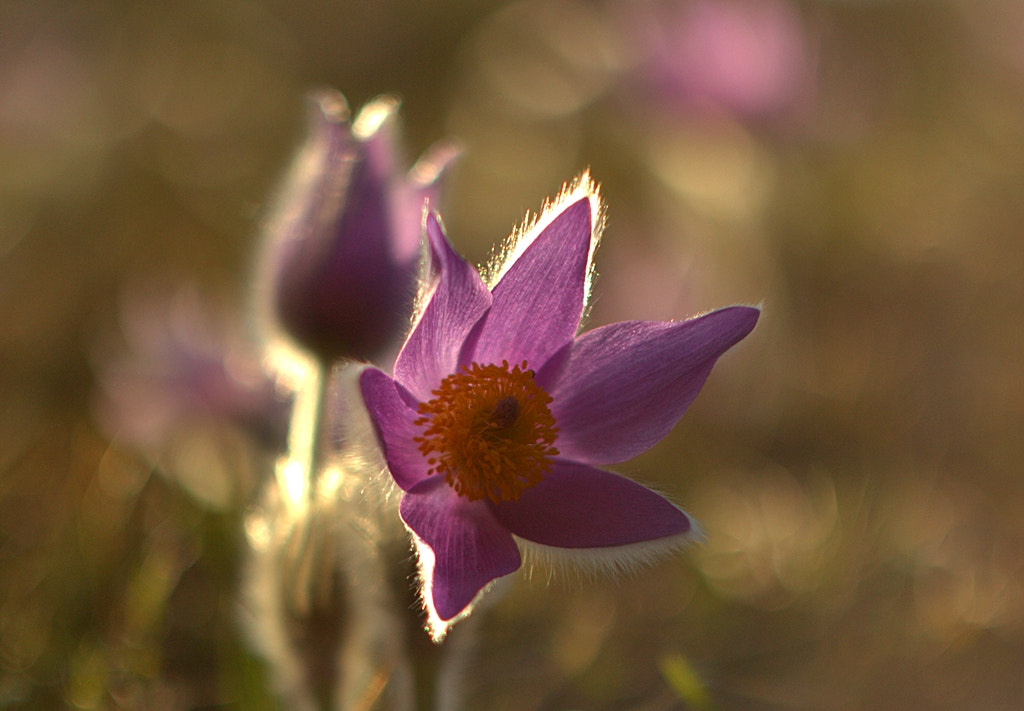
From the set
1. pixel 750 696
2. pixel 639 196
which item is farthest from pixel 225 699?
pixel 639 196

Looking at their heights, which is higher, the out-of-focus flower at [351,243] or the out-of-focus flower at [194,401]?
the out-of-focus flower at [351,243]

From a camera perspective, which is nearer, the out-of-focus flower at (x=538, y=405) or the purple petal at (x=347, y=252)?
the out-of-focus flower at (x=538, y=405)

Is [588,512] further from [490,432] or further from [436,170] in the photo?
[436,170]

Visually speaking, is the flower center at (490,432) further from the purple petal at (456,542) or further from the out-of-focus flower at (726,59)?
the out-of-focus flower at (726,59)

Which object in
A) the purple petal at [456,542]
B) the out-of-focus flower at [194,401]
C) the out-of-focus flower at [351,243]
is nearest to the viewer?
the purple petal at [456,542]

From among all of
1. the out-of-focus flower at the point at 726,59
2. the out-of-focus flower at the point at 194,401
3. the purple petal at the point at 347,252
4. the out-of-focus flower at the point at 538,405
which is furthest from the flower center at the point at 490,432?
the out-of-focus flower at the point at 726,59

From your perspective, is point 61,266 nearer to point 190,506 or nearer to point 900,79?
point 190,506
